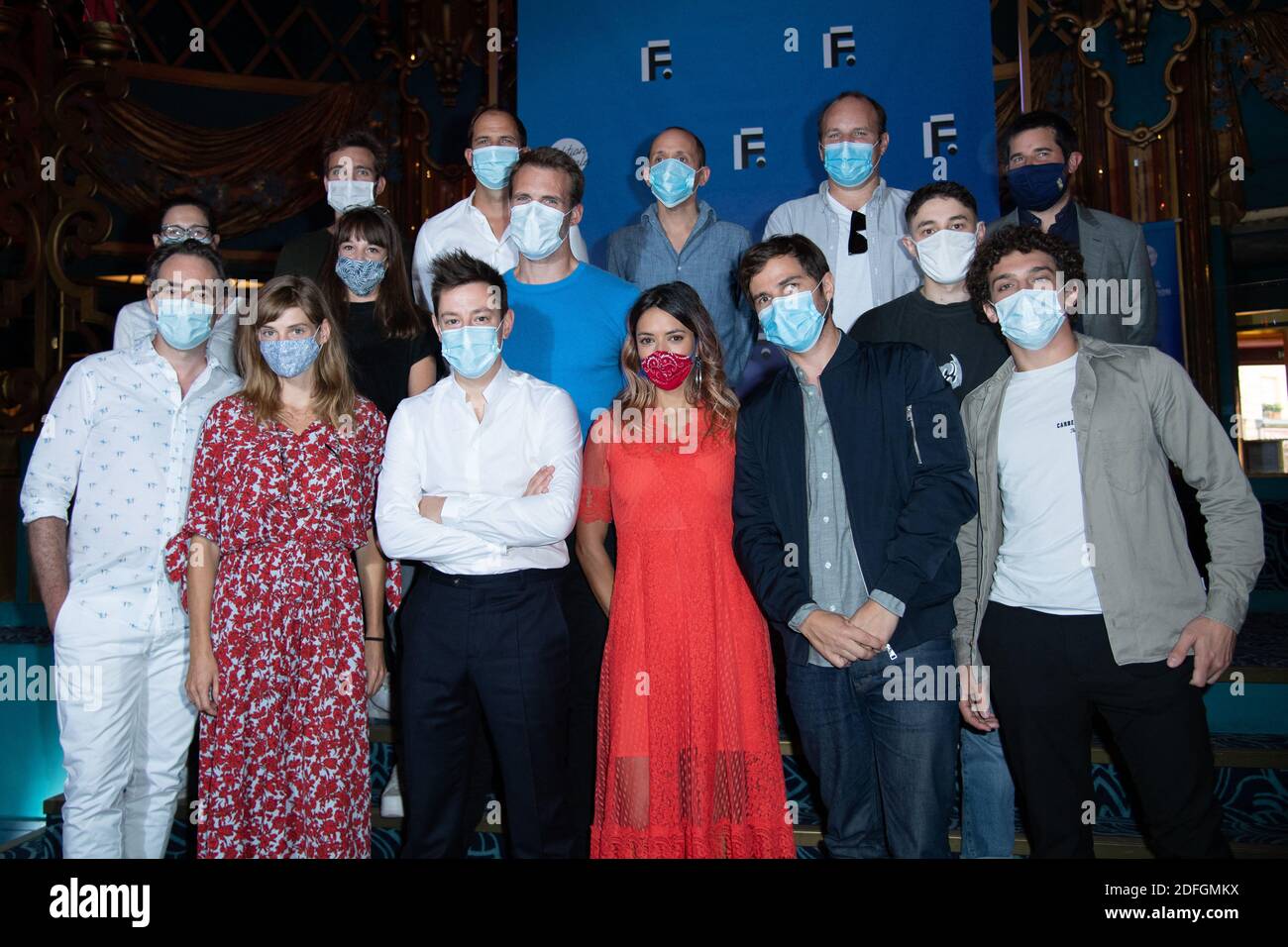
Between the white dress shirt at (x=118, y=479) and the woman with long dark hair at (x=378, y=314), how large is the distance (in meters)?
0.43

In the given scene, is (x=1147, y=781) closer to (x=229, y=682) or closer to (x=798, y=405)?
(x=798, y=405)

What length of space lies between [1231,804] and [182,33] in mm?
6277

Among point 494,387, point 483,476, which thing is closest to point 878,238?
point 494,387

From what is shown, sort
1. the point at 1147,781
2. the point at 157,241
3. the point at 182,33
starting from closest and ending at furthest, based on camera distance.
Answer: the point at 1147,781
the point at 157,241
the point at 182,33

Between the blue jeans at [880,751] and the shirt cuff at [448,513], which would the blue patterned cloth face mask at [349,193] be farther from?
the blue jeans at [880,751]

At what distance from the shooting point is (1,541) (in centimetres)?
402

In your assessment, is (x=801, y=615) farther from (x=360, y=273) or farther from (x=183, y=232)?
(x=183, y=232)

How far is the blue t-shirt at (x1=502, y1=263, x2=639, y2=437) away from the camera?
8.21ft

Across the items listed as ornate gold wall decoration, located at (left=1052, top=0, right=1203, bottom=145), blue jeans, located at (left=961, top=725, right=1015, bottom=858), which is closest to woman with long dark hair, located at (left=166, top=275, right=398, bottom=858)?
blue jeans, located at (left=961, top=725, right=1015, bottom=858)

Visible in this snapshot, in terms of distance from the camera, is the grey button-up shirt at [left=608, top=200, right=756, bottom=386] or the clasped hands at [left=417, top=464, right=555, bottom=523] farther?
the grey button-up shirt at [left=608, top=200, right=756, bottom=386]

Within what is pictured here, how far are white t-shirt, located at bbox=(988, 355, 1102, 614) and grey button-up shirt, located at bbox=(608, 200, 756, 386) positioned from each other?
926mm

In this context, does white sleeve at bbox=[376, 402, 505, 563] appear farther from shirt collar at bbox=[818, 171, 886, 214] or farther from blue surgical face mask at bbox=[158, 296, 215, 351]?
shirt collar at bbox=[818, 171, 886, 214]

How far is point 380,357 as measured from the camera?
8.43 feet
